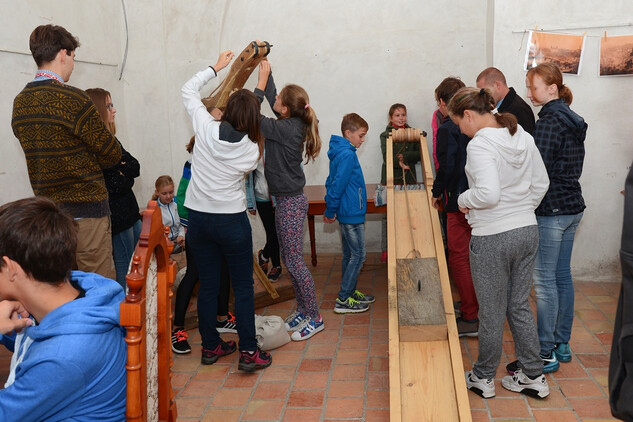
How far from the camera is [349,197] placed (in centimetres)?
423

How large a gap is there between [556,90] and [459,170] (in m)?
0.72

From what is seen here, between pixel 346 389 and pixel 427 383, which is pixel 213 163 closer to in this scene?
pixel 346 389

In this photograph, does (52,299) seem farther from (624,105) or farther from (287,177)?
(624,105)

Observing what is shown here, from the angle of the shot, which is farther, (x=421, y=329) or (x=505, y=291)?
(x=421, y=329)

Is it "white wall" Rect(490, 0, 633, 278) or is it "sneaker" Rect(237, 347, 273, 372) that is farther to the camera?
"white wall" Rect(490, 0, 633, 278)

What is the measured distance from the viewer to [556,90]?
3.19 meters

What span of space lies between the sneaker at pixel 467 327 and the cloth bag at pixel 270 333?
3.71 ft

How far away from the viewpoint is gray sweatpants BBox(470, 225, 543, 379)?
9.37ft

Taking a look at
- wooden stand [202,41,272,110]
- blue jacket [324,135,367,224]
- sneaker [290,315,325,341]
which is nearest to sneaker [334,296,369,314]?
sneaker [290,315,325,341]

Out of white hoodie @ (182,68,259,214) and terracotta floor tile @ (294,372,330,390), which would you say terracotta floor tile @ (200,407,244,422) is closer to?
terracotta floor tile @ (294,372,330,390)

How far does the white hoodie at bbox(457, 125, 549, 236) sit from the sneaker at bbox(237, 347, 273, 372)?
1.50 metres

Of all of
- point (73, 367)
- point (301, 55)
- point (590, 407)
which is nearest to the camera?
point (73, 367)

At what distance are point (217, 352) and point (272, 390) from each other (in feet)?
1.86

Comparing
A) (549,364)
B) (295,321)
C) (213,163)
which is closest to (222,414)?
→ (295,321)
